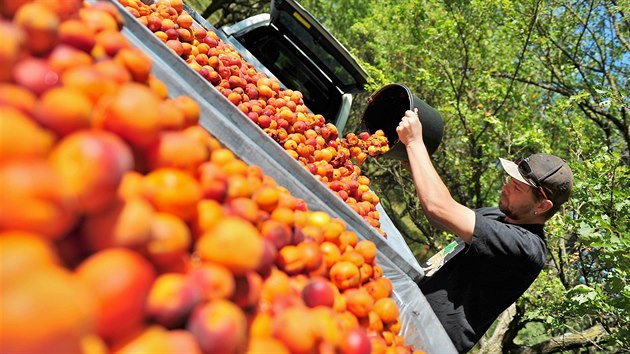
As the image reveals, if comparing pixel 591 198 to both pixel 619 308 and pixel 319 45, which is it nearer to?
pixel 619 308

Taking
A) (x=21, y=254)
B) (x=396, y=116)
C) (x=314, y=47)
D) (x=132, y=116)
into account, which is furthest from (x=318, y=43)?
(x=21, y=254)

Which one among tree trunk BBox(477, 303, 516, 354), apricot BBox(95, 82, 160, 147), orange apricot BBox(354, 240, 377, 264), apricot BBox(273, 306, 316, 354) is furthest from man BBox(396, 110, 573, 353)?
tree trunk BBox(477, 303, 516, 354)

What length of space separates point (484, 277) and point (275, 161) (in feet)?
5.47

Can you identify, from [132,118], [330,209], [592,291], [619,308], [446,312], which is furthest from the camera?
[592,291]

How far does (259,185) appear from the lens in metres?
1.60

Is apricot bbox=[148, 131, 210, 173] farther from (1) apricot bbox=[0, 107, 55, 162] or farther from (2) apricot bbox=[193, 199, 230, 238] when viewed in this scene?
(1) apricot bbox=[0, 107, 55, 162]

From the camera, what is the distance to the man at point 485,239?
263 cm

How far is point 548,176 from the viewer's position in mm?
2859

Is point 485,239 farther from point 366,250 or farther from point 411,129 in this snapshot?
point 366,250

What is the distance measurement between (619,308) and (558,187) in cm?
154

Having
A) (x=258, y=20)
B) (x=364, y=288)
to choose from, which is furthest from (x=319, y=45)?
(x=364, y=288)

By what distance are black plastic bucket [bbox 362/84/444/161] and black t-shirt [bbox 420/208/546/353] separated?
85cm

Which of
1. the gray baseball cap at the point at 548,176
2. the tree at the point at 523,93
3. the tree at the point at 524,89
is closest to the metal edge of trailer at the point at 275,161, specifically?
the gray baseball cap at the point at 548,176

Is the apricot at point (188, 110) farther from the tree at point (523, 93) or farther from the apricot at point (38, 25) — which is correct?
the tree at point (523, 93)
